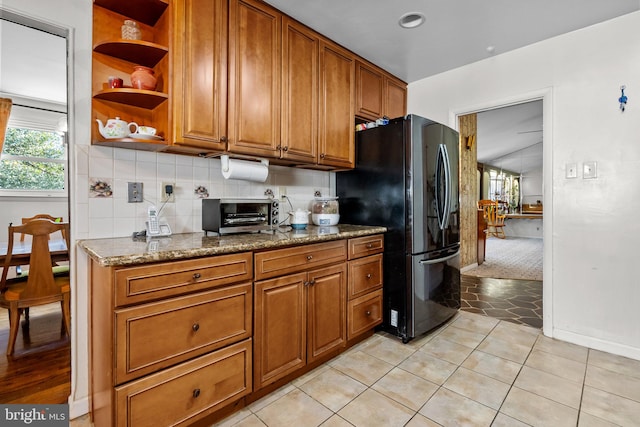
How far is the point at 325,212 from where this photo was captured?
2.47 metres

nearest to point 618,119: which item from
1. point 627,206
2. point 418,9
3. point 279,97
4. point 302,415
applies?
point 627,206

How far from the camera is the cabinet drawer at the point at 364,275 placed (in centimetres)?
213

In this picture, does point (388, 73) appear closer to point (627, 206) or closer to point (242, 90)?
point (242, 90)

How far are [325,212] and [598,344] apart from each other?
7.43 ft

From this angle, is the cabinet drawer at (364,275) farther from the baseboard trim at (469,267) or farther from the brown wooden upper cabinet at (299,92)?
the baseboard trim at (469,267)

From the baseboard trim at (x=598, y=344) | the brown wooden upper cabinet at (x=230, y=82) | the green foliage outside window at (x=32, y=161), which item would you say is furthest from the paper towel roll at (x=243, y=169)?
the green foliage outside window at (x=32, y=161)

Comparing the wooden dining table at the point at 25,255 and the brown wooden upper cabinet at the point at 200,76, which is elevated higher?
the brown wooden upper cabinet at the point at 200,76

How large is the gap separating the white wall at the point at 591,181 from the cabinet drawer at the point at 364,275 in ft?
4.60

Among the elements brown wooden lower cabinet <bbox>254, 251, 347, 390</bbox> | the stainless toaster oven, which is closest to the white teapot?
the stainless toaster oven

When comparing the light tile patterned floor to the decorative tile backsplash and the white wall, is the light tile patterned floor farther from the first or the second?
the decorative tile backsplash

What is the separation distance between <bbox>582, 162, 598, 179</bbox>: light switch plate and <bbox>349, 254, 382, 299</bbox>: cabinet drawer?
1657mm

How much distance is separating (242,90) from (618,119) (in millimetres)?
2628

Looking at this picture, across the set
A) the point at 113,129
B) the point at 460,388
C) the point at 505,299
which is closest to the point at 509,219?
the point at 505,299

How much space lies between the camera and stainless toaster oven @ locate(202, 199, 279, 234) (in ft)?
5.82
